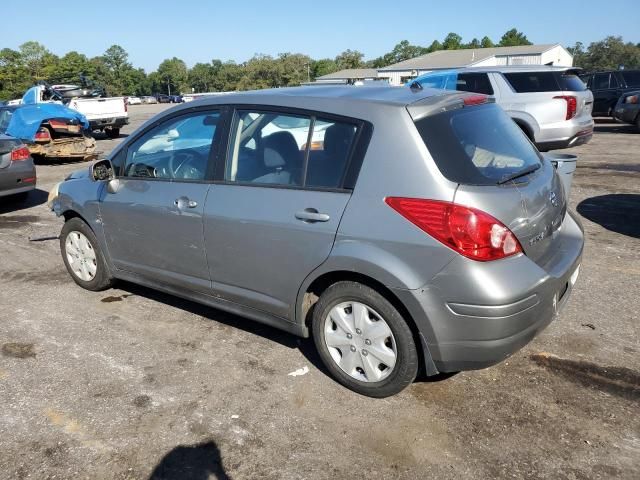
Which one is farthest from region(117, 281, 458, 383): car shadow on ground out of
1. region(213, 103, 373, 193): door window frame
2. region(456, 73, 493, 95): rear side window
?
region(456, 73, 493, 95): rear side window

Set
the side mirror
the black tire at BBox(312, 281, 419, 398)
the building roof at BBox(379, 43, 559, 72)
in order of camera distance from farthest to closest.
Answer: the building roof at BBox(379, 43, 559, 72), the side mirror, the black tire at BBox(312, 281, 419, 398)

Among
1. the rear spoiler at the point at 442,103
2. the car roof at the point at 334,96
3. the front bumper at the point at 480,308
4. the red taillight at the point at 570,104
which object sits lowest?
the front bumper at the point at 480,308

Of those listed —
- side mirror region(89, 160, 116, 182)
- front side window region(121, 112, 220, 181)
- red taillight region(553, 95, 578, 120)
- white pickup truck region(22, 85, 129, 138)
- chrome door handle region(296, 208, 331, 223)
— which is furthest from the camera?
white pickup truck region(22, 85, 129, 138)

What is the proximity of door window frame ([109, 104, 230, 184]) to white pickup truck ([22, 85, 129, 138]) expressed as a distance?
13972 millimetres

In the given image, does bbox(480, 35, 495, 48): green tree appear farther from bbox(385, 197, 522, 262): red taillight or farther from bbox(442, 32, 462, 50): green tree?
bbox(385, 197, 522, 262): red taillight

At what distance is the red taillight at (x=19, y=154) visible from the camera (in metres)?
8.09

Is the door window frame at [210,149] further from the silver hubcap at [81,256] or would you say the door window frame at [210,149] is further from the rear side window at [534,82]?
the rear side window at [534,82]

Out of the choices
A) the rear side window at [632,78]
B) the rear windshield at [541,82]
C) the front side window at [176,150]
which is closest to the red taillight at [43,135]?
the front side window at [176,150]

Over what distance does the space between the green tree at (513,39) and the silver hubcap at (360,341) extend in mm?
114008

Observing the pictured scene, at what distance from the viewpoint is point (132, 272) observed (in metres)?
4.34

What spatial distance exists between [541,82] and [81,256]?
318 inches

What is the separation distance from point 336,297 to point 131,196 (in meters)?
1.96

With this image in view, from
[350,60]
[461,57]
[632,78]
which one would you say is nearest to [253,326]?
[632,78]

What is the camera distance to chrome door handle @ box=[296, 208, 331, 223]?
303cm
